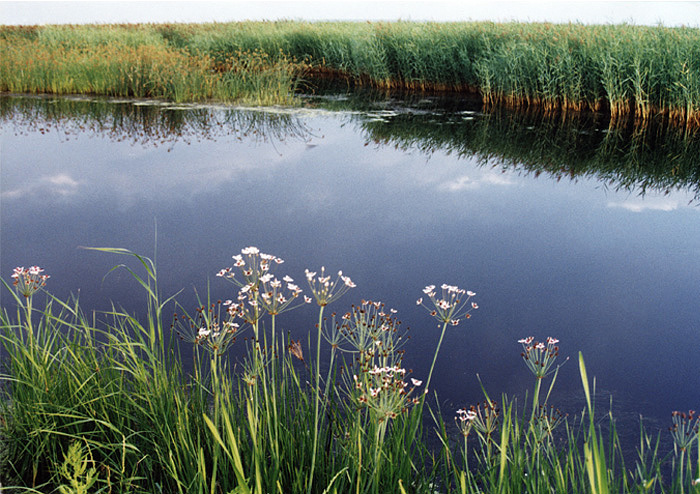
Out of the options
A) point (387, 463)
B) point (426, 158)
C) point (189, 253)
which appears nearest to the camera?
point (387, 463)

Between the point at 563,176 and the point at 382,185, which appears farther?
the point at 563,176

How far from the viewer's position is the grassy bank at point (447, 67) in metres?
10.5

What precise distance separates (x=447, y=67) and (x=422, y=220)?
920 cm

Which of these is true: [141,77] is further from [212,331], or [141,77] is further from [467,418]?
[467,418]

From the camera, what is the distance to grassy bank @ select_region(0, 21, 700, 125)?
10500mm

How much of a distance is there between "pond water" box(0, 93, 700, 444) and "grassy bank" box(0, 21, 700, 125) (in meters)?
0.99

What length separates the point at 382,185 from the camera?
25.1ft

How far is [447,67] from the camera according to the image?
47.5 ft

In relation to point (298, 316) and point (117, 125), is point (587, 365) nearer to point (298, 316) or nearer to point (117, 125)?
point (298, 316)

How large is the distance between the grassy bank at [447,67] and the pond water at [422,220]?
0.99m

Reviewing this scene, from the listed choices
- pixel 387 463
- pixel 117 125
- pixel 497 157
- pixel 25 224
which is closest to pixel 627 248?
pixel 497 157

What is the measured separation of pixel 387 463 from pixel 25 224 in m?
5.40

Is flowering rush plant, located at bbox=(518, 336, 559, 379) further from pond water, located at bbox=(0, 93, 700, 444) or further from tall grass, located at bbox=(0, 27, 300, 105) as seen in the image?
tall grass, located at bbox=(0, 27, 300, 105)

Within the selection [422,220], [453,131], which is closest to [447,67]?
[453,131]
